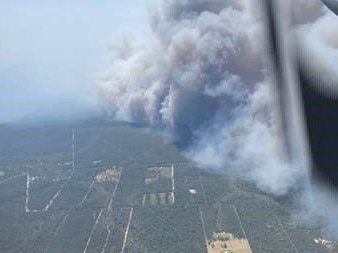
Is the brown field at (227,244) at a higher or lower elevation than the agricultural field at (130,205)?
lower

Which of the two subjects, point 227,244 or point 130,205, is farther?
point 130,205

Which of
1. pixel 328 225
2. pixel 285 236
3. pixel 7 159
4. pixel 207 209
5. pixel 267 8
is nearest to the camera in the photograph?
pixel 267 8

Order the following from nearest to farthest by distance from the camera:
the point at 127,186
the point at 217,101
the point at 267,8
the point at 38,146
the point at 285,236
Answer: the point at 267,8 → the point at 285,236 → the point at 127,186 → the point at 217,101 → the point at 38,146

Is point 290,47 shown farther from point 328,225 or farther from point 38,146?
point 38,146

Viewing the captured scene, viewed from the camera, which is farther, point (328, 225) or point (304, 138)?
point (328, 225)

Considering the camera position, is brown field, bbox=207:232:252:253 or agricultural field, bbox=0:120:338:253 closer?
brown field, bbox=207:232:252:253

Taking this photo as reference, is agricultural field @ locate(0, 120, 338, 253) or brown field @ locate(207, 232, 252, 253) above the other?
agricultural field @ locate(0, 120, 338, 253)

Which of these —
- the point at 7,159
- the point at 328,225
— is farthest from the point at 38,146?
the point at 328,225

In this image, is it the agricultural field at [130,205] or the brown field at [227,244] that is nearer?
the brown field at [227,244]
